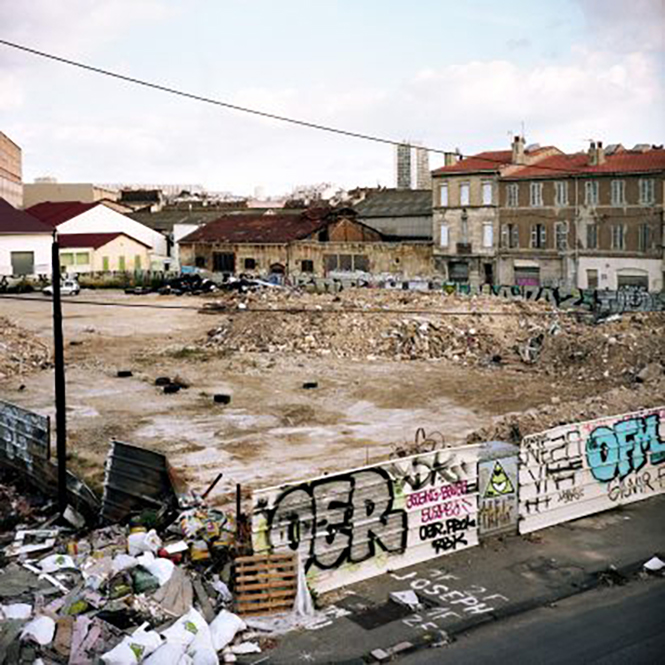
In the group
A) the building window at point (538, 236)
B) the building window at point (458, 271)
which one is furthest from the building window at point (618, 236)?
the building window at point (458, 271)

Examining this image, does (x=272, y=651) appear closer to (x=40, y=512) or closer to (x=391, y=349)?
(x=40, y=512)

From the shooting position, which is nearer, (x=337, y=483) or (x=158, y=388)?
(x=337, y=483)

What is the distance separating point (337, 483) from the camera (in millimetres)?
12906

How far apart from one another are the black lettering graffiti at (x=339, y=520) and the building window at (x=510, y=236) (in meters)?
48.4

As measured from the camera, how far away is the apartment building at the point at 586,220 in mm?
52844

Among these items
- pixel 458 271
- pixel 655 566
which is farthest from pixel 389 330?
pixel 458 271

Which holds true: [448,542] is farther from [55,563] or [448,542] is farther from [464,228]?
[464,228]

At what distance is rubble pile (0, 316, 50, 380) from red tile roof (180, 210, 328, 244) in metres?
33.2

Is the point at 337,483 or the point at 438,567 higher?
the point at 337,483

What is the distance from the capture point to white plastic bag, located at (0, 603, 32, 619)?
36.6 ft

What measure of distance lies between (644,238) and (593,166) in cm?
602

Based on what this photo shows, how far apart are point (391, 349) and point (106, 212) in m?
47.3

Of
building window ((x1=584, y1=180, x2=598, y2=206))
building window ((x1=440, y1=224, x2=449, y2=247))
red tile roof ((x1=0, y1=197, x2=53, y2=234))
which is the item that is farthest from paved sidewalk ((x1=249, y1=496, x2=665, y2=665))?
red tile roof ((x1=0, y1=197, x2=53, y2=234))

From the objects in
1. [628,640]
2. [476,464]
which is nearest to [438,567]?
[476,464]
